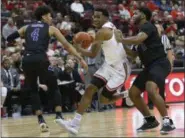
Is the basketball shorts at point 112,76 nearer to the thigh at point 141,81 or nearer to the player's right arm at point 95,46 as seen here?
A: the thigh at point 141,81

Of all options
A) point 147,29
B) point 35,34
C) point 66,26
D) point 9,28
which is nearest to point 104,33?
point 147,29

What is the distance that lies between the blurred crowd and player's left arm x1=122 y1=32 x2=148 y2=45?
137cm

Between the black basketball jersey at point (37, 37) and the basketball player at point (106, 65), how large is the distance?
4.93 feet

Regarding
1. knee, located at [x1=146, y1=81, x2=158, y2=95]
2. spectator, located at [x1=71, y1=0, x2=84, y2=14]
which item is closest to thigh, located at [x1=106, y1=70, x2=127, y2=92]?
knee, located at [x1=146, y1=81, x2=158, y2=95]

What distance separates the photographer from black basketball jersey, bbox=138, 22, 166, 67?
252 inches

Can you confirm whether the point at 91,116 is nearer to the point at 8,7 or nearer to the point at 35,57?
the point at 35,57

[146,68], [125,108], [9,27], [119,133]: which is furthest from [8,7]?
[146,68]

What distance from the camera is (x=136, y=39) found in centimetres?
609

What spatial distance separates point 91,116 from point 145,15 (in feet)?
22.0

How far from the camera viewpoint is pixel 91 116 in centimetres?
1270

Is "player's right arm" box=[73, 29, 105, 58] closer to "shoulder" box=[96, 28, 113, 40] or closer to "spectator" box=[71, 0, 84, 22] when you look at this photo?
"shoulder" box=[96, 28, 113, 40]

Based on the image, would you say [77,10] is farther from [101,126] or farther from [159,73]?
[159,73]

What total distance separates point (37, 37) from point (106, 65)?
1.72 meters

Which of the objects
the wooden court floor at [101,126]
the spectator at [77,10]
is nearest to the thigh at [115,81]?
the wooden court floor at [101,126]
